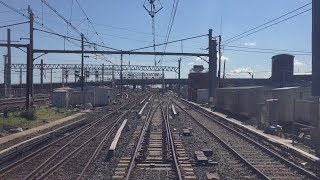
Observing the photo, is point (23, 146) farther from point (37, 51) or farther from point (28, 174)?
point (37, 51)

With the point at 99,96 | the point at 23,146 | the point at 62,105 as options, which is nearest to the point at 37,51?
the point at 62,105

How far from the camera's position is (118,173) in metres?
13.7

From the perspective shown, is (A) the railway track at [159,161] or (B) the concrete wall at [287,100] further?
(B) the concrete wall at [287,100]

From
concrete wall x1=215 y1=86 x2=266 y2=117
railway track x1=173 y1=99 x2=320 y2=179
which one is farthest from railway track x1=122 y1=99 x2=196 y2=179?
concrete wall x1=215 y1=86 x2=266 y2=117

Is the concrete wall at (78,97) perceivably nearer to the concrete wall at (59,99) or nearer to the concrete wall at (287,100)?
the concrete wall at (59,99)

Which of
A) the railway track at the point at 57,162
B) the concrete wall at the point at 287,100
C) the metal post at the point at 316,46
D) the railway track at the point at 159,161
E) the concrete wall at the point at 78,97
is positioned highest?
the metal post at the point at 316,46

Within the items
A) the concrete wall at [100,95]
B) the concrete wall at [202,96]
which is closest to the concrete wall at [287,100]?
the concrete wall at [100,95]

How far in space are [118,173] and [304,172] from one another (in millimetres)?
5153

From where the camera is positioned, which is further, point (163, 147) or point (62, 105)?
point (62, 105)

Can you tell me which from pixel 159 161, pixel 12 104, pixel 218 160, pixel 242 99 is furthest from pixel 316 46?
pixel 12 104

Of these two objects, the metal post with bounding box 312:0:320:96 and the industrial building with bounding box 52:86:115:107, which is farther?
the industrial building with bounding box 52:86:115:107

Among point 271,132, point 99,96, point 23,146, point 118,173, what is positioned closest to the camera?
point 118,173

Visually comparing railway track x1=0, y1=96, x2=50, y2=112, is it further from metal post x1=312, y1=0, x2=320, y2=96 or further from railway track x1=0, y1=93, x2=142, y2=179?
metal post x1=312, y1=0, x2=320, y2=96

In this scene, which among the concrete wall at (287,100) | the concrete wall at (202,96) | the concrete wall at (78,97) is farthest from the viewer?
the concrete wall at (202,96)
